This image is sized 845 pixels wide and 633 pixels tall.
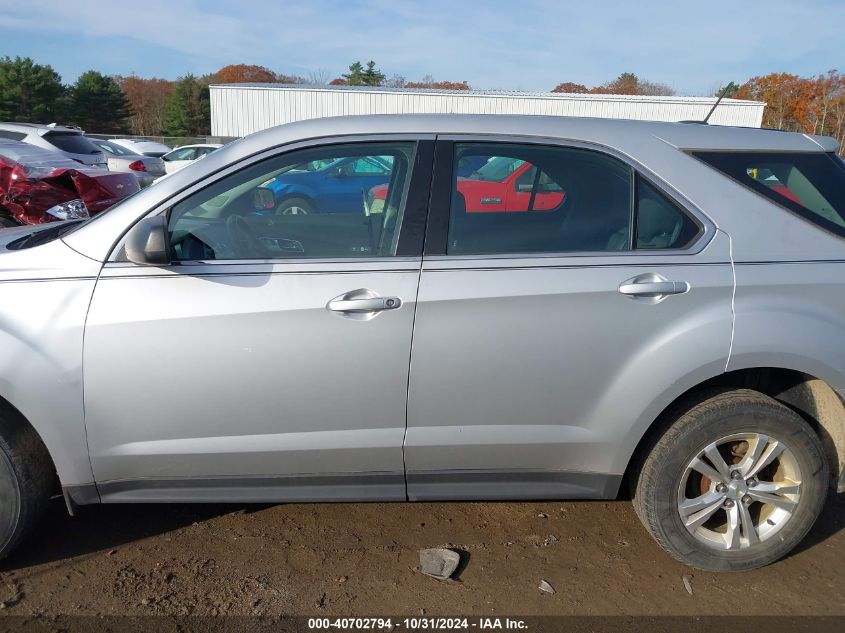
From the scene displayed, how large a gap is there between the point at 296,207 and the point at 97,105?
2587 inches

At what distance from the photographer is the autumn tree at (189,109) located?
60.0 m

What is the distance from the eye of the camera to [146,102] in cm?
7512

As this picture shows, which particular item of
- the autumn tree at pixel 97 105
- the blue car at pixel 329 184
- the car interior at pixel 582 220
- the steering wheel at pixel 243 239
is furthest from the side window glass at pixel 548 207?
the autumn tree at pixel 97 105

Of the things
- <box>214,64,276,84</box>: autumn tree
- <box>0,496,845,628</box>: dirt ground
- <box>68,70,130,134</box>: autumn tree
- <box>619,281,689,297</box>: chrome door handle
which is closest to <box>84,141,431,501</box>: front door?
<box>0,496,845,628</box>: dirt ground

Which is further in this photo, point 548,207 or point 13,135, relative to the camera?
point 13,135

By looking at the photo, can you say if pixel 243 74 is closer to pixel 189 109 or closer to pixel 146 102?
pixel 146 102

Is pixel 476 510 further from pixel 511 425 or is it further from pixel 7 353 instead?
pixel 7 353

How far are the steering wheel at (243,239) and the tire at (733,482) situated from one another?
1.83 meters

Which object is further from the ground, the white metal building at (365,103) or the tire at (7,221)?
the white metal building at (365,103)

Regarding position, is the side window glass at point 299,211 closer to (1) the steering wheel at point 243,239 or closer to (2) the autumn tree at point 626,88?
(1) the steering wheel at point 243,239

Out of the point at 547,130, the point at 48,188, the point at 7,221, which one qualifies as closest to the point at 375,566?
the point at 547,130

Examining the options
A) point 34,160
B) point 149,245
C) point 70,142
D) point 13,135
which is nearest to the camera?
point 149,245

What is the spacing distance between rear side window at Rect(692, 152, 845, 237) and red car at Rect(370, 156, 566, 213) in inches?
24.6

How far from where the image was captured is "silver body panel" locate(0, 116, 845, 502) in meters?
2.58
